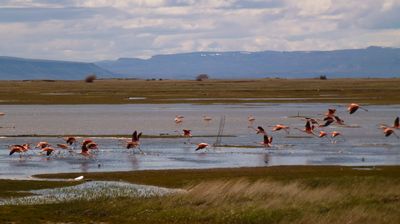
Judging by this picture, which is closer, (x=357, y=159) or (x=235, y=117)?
(x=357, y=159)

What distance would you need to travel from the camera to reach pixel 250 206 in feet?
69.8

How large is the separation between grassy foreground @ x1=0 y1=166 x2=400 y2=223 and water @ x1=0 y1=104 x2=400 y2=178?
925 cm

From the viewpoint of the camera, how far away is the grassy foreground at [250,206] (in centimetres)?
1992

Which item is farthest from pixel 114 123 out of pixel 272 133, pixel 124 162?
pixel 124 162

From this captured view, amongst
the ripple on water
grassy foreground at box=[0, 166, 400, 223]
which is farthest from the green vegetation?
grassy foreground at box=[0, 166, 400, 223]

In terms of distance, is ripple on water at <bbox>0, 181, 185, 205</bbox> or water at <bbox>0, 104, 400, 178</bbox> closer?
ripple on water at <bbox>0, 181, 185, 205</bbox>

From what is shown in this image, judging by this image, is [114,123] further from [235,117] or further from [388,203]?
[388,203]

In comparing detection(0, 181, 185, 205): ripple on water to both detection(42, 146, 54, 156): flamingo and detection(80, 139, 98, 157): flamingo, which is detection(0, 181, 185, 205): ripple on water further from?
detection(42, 146, 54, 156): flamingo

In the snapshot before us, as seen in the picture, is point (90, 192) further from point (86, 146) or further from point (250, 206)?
point (86, 146)

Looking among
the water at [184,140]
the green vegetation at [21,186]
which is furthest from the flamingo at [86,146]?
the green vegetation at [21,186]

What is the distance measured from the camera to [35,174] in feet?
105

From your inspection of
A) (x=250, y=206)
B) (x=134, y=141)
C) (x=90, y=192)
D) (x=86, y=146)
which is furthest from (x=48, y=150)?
(x=250, y=206)

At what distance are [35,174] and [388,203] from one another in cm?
1581

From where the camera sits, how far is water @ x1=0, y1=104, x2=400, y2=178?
1382 inches
